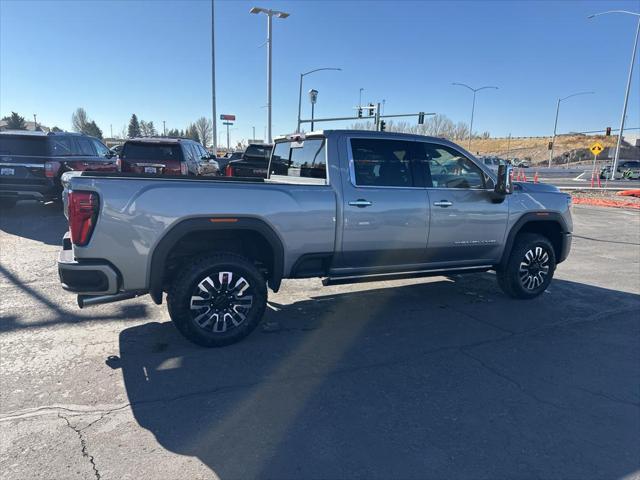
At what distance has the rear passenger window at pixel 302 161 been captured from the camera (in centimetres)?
478

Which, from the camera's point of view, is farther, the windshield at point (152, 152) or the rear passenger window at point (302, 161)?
the windshield at point (152, 152)

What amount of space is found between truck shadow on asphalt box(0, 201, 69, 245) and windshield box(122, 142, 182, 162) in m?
2.15

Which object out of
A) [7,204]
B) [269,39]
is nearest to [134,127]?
[269,39]

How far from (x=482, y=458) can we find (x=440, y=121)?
119 meters

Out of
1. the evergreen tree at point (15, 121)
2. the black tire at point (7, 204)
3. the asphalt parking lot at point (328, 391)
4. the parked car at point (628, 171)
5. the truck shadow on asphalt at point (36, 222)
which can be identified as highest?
the evergreen tree at point (15, 121)

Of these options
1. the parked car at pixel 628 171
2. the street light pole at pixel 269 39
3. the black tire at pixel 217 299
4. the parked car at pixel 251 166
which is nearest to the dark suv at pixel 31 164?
the parked car at pixel 251 166

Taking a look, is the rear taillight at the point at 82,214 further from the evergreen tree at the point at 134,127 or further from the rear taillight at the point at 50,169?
the evergreen tree at the point at 134,127

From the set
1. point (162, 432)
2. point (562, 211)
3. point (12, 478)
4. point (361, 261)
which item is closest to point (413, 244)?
point (361, 261)

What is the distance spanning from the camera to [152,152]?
35.5ft

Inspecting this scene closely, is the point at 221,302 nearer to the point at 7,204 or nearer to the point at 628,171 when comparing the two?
the point at 7,204

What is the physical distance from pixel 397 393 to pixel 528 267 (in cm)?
324

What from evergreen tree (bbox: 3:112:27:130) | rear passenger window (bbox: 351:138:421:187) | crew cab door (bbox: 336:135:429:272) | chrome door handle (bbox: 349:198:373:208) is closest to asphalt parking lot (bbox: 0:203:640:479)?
crew cab door (bbox: 336:135:429:272)

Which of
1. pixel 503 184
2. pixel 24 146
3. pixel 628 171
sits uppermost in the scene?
pixel 628 171

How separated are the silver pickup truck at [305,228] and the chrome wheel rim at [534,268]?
0.02 m
